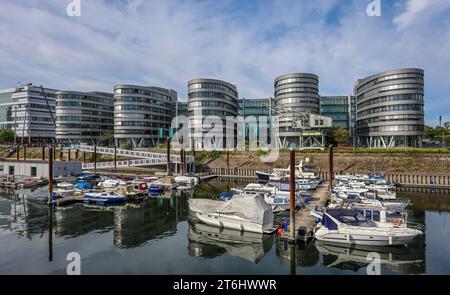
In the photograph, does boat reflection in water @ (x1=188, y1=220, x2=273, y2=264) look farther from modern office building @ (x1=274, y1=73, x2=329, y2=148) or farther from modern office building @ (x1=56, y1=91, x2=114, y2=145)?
modern office building @ (x1=56, y1=91, x2=114, y2=145)

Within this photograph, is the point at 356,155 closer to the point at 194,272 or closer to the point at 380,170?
the point at 380,170

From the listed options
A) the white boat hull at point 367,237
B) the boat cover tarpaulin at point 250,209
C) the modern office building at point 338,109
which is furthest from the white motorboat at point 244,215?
the modern office building at point 338,109

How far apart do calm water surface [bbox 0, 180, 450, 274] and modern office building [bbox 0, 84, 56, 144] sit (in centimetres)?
14821

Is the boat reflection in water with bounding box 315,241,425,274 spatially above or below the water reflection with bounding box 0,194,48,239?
below

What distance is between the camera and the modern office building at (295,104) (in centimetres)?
11469

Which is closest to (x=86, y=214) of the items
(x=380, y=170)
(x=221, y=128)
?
(x=380, y=170)

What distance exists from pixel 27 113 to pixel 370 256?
18856cm

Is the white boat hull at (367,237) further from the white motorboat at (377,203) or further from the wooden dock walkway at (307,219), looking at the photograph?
the white motorboat at (377,203)

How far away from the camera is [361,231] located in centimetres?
2872

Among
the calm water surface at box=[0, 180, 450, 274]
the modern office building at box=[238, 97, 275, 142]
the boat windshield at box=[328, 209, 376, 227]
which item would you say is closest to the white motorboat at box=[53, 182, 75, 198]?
the calm water surface at box=[0, 180, 450, 274]

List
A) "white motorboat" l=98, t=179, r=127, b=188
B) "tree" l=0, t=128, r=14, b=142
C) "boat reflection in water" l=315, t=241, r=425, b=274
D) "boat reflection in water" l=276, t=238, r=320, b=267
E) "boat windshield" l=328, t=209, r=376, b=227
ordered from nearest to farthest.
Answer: "boat reflection in water" l=315, t=241, r=425, b=274 → "boat reflection in water" l=276, t=238, r=320, b=267 → "boat windshield" l=328, t=209, r=376, b=227 → "white motorboat" l=98, t=179, r=127, b=188 → "tree" l=0, t=128, r=14, b=142

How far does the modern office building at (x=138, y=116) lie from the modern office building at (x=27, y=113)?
63.6 meters

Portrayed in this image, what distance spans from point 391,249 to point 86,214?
38310mm

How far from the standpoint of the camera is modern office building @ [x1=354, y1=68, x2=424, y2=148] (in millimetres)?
100062
